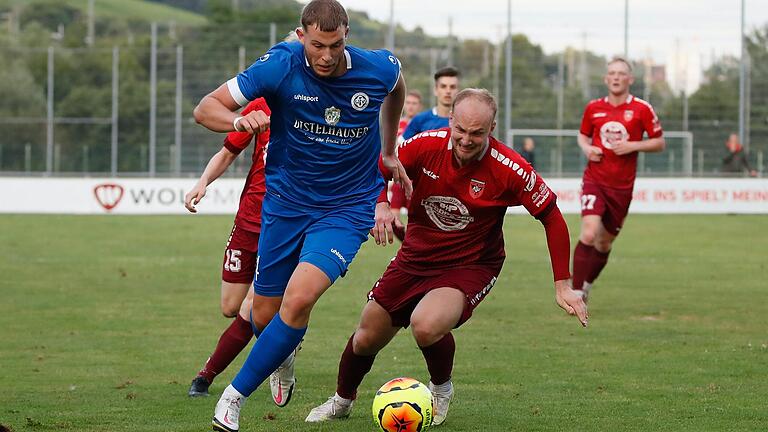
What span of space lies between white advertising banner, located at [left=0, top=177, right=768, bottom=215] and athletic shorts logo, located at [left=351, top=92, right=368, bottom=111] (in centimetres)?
2104

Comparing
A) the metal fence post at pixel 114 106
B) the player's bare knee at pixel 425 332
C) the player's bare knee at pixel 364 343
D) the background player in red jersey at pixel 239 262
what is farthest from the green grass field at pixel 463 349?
the metal fence post at pixel 114 106

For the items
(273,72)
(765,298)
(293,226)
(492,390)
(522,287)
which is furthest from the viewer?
(522,287)

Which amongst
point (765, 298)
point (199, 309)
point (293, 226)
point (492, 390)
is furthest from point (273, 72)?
point (765, 298)

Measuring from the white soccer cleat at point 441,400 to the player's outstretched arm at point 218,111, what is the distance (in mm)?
2040

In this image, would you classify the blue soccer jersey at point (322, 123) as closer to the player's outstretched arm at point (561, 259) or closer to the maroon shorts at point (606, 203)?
the player's outstretched arm at point (561, 259)

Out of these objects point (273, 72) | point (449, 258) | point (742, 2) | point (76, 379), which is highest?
point (742, 2)

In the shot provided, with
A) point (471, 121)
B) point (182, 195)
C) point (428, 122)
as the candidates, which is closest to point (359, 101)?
point (471, 121)

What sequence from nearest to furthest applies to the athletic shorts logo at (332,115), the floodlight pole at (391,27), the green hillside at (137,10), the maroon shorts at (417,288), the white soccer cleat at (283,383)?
the athletic shorts logo at (332,115)
the maroon shorts at (417,288)
the white soccer cleat at (283,383)
the floodlight pole at (391,27)
the green hillside at (137,10)

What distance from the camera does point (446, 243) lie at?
6980 millimetres

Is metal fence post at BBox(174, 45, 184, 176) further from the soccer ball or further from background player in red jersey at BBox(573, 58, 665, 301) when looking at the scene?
the soccer ball

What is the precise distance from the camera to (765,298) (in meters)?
13.4

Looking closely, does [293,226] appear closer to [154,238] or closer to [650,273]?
[650,273]

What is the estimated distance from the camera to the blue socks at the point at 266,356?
6387 mm

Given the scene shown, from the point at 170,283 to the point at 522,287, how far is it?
4.31 m
